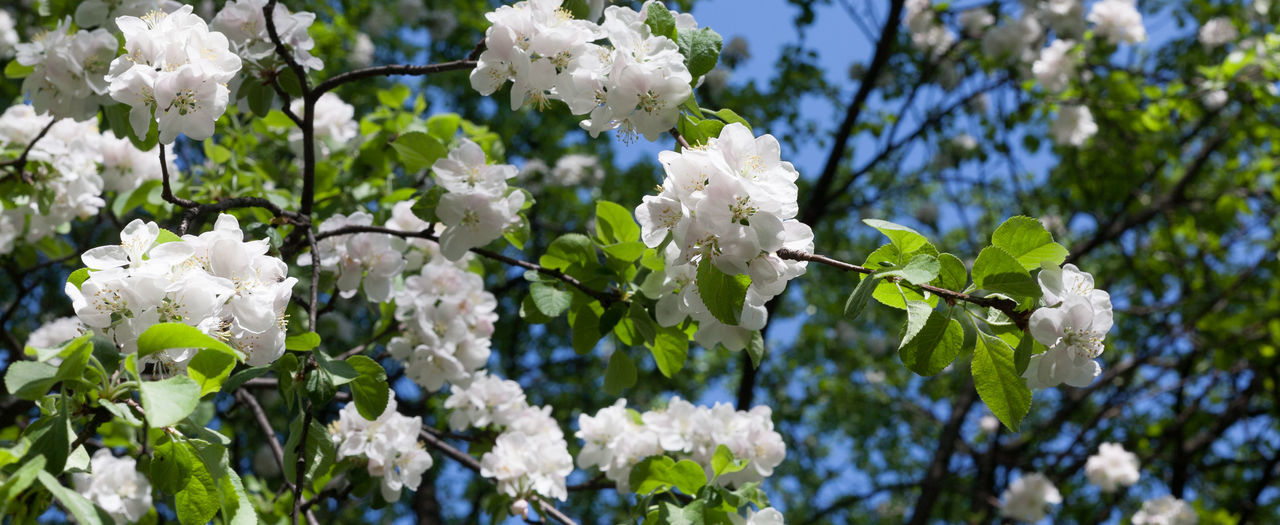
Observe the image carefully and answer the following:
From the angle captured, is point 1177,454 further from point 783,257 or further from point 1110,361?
point 783,257

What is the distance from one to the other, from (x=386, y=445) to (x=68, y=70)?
4.15 ft

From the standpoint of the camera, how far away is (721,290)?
153 centimetres

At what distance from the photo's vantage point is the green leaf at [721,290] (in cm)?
152

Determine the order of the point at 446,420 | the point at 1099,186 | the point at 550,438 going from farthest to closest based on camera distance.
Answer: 1. the point at 1099,186
2. the point at 446,420
3. the point at 550,438

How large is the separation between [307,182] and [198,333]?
51.3 inches

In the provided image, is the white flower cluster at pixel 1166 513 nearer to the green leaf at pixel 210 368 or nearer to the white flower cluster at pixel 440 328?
the white flower cluster at pixel 440 328

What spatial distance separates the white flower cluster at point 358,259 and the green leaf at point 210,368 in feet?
Result: 3.77

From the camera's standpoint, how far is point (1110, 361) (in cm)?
805

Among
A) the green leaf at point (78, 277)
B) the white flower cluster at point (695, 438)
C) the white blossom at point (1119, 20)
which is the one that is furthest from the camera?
the white blossom at point (1119, 20)

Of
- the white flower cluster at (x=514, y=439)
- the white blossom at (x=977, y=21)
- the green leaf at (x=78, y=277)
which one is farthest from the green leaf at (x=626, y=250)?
the white blossom at (x=977, y=21)

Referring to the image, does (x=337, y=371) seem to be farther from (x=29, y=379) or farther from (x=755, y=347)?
(x=755, y=347)

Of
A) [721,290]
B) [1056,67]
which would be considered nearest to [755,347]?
[721,290]

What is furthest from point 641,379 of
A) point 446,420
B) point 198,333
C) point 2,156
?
point 198,333

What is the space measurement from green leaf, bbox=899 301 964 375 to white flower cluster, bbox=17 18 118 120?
6.61 ft
